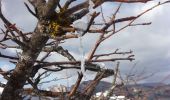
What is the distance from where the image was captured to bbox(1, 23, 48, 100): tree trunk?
2674 mm

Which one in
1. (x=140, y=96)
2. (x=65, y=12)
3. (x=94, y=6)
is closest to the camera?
(x=94, y=6)

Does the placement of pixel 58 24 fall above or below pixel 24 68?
above

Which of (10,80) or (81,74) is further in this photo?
(10,80)

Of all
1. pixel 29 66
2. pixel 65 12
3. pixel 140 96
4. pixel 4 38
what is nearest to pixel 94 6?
pixel 65 12

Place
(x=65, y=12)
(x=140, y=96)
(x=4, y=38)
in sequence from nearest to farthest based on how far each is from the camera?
(x=65, y=12)
(x=4, y=38)
(x=140, y=96)

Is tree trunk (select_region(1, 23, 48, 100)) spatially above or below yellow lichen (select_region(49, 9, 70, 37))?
below

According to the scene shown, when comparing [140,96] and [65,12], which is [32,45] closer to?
[65,12]

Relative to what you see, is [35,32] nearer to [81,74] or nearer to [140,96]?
[81,74]

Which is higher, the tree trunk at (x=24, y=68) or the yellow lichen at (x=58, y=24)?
the yellow lichen at (x=58, y=24)

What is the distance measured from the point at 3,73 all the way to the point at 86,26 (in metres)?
0.88

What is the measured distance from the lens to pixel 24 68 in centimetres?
272

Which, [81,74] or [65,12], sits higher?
[65,12]

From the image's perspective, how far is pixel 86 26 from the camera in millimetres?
2139

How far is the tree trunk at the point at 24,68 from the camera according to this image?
8.77ft
